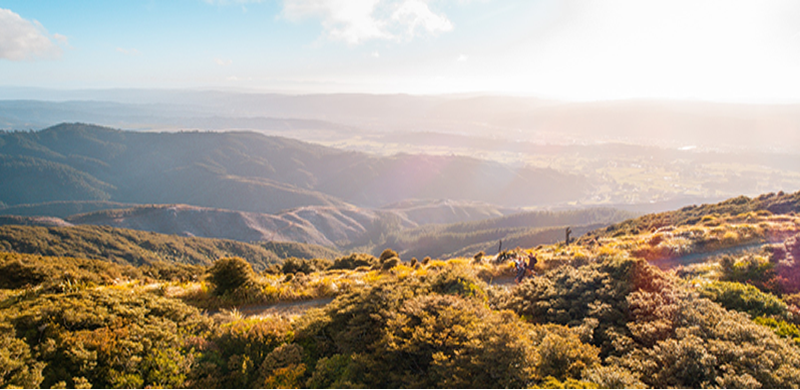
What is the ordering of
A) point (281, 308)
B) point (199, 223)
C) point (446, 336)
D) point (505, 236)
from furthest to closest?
point (199, 223) → point (505, 236) → point (281, 308) → point (446, 336)

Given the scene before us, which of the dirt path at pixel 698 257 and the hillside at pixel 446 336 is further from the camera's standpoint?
the dirt path at pixel 698 257

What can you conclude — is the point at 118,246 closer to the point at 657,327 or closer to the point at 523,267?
the point at 523,267

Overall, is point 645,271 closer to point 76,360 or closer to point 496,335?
point 496,335

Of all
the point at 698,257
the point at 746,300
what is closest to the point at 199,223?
the point at 698,257

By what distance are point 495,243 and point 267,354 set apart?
152181 mm

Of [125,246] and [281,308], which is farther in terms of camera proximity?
[125,246]

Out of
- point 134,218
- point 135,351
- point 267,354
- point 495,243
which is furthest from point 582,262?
A: point 134,218

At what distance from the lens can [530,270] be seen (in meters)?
16.5

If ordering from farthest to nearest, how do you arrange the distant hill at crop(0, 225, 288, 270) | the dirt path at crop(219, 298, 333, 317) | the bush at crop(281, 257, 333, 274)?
1. the distant hill at crop(0, 225, 288, 270)
2. the bush at crop(281, 257, 333, 274)
3. the dirt path at crop(219, 298, 333, 317)

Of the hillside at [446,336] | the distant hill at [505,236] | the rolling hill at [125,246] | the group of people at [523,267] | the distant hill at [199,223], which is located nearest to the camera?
the hillside at [446,336]

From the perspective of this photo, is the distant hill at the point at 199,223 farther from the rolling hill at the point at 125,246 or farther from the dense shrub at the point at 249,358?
the dense shrub at the point at 249,358

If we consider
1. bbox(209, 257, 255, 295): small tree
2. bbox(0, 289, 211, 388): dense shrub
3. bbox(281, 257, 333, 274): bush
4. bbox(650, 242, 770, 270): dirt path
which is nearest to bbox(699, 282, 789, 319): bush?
bbox(650, 242, 770, 270): dirt path

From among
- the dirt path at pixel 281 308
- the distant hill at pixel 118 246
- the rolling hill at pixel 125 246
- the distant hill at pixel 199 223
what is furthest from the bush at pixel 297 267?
the distant hill at pixel 199 223

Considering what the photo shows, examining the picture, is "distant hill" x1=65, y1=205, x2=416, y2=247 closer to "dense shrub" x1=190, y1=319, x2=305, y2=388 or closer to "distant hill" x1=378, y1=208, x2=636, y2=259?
"distant hill" x1=378, y1=208, x2=636, y2=259
